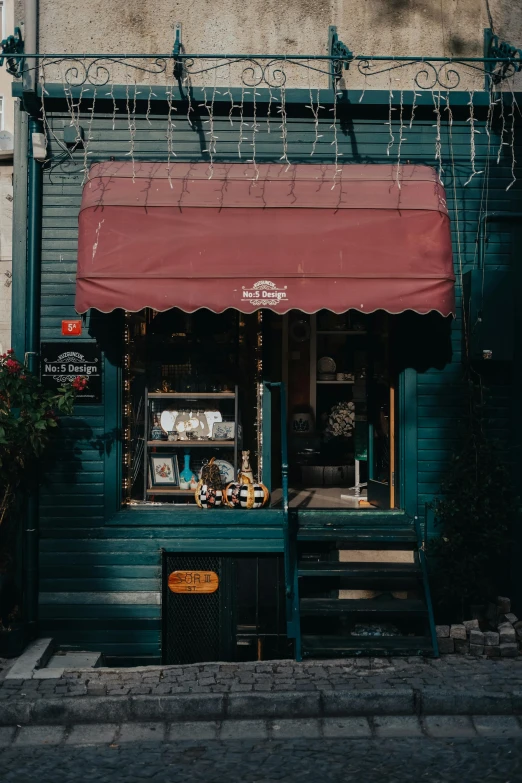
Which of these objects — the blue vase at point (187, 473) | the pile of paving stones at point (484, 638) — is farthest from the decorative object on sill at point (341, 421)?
the pile of paving stones at point (484, 638)

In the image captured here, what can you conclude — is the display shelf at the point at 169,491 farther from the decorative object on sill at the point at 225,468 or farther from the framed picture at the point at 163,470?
the decorative object on sill at the point at 225,468

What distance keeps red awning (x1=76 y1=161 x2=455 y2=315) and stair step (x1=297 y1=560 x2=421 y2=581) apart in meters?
2.40

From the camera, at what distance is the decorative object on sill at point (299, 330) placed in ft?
37.1

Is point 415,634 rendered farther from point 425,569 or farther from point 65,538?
point 65,538

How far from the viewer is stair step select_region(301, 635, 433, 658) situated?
7.46 meters

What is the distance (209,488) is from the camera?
8.55m

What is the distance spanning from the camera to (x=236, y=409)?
8820 mm

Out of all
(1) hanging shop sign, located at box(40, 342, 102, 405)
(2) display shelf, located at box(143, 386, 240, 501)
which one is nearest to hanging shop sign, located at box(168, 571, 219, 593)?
(2) display shelf, located at box(143, 386, 240, 501)

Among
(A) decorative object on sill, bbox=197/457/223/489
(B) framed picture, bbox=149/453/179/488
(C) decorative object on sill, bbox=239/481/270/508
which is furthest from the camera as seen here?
(B) framed picture, bbox=149/453/179/488

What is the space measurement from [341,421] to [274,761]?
20.4 ft

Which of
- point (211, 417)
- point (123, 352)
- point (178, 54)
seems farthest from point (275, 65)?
point (211, 417)

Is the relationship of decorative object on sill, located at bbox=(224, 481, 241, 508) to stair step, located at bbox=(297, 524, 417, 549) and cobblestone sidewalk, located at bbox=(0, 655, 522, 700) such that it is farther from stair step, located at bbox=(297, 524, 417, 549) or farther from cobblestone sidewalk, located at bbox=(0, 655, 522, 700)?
cobblestone sidewalk, located at bbox=(0, 655, 522, 700)

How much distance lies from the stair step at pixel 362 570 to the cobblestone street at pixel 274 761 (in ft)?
6.14

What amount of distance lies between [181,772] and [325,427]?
662 cm
